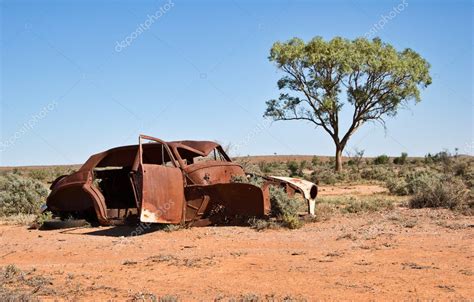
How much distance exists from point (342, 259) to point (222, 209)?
3613 mm

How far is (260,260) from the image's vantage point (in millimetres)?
7484

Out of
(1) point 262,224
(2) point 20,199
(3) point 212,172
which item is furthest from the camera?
(2) point 20,199

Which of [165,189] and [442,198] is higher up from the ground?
[165,189]

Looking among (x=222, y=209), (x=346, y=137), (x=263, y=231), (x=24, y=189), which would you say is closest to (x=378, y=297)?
(x=263, y=231)

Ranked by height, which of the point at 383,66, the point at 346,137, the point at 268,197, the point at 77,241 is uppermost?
the point at 383,66

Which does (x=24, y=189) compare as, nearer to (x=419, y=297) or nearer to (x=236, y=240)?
(x=236, y=240)

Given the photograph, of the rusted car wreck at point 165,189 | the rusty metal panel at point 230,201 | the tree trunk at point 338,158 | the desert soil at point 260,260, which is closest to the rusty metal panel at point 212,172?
the rusted car wreck at point 165,189

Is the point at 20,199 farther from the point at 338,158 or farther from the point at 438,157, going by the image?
the point at 438,157

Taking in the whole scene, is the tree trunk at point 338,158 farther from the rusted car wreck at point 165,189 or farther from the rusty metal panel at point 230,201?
the rusty metal panel at point 230,201

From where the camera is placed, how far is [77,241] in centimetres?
985

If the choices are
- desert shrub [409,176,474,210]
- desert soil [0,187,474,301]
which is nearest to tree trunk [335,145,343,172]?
desert shrub [409,176,474,210]

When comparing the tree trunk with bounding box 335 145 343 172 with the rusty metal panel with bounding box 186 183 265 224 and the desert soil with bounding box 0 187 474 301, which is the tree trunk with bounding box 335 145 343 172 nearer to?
the desert soil with bounding box 0 187 474 301

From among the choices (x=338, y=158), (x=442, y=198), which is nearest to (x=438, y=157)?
(x=338, y=158)

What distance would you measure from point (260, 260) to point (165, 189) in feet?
9.65
